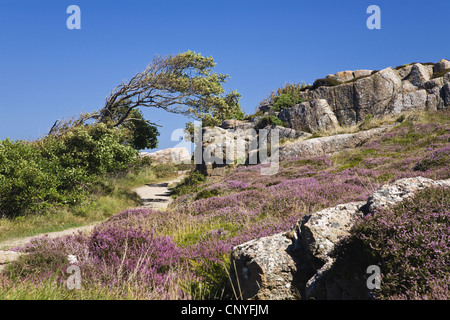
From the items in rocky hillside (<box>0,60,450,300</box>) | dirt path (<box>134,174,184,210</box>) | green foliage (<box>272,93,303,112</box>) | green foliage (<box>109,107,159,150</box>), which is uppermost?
green foliage (<box>272,93,303,112</box>)

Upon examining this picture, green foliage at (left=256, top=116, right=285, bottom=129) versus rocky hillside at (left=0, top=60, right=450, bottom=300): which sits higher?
green foliage at (left=256, top=116, right=285, bottom=129)

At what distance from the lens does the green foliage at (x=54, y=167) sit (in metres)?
14.5

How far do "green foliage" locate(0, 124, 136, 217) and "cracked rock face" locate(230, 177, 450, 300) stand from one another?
44.0ft

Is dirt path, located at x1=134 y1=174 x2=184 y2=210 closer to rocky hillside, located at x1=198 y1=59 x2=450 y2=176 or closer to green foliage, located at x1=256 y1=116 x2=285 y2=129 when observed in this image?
rocky hillside, located at x1=198 y1=59 x2=450 y2=176

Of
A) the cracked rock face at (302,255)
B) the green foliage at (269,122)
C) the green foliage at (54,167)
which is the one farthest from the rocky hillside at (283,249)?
the green foliage at (269,122)

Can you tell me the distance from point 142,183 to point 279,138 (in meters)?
14.3

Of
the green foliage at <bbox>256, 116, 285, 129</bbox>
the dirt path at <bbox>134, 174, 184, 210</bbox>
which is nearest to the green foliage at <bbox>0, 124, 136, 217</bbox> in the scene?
the dirt path at <bbox>134, 174, 184, 210</bbox>

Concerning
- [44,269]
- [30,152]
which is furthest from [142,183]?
[44,269]

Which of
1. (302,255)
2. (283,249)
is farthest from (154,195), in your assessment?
(302,255)

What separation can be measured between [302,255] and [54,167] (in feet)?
55.4

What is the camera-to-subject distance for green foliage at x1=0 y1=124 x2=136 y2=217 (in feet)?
47.5

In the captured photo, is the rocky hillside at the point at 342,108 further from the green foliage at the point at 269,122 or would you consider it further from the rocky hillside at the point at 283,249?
the rocky hillside at the point at 283,249

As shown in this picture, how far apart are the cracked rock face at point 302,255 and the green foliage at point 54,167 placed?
1341 cm
